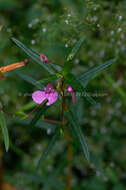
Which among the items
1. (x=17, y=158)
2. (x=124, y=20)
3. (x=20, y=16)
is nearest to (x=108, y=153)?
(x=17, y=158)

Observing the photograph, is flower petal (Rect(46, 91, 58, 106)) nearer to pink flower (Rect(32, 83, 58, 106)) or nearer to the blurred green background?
pink flower (Rect(32, 83, 58, 106))

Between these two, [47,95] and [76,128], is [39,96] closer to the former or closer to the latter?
[47,95]

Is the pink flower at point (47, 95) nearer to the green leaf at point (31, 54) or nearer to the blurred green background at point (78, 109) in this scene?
the green leaf at point (31, 54)

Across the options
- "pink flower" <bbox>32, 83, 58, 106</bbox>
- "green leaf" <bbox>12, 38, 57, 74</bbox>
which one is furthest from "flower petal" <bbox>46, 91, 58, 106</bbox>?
"green leaf" <bbox>12, 38, 57, 74</bbox>

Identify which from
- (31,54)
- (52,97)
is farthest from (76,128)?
(31,54)

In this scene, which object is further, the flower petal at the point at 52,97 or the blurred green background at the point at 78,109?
the blurred green background at the point at 78,109

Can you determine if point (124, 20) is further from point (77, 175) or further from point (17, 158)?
point (17, 158)

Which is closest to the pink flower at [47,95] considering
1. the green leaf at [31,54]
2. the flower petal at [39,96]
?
the flower petal at [39,96]

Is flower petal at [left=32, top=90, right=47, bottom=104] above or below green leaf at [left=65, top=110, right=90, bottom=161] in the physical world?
above
